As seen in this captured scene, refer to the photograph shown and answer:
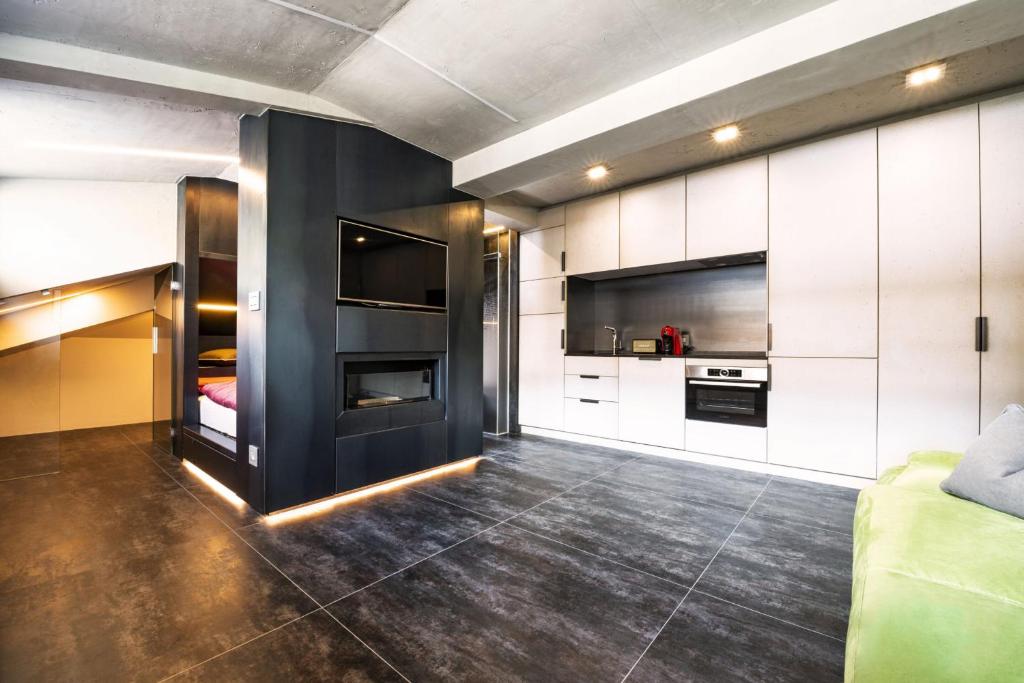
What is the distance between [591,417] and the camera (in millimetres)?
4590

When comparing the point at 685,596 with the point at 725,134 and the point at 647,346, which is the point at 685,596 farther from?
the point at 725,134

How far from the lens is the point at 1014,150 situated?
262cm

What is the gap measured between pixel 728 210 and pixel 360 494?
3754mm

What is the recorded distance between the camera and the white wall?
337cm

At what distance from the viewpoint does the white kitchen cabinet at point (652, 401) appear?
396 centimetres

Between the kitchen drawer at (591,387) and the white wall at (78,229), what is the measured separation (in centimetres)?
416

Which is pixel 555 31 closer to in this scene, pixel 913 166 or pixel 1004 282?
pixel 913 166

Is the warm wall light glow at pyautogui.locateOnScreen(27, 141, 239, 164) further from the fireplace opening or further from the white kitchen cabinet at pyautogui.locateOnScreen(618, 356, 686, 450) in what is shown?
the white kitchen cabinet at pyautogui.locateOnScreen(618, 356, 686, 450)

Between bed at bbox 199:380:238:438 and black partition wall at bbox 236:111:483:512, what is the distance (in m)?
0.70

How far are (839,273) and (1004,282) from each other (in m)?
0.83

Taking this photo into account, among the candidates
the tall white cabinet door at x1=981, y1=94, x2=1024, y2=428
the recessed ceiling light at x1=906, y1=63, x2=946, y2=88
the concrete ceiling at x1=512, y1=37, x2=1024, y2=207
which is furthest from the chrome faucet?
the recessed ceiling light at x1=906, y1=63, x2=946, y2=88

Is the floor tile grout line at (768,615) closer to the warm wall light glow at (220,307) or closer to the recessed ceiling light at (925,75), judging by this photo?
the recessed ceiling light at (925,75)

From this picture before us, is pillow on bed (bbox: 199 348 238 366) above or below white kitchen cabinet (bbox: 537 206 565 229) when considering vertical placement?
below

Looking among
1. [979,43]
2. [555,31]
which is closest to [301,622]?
[555,31]
